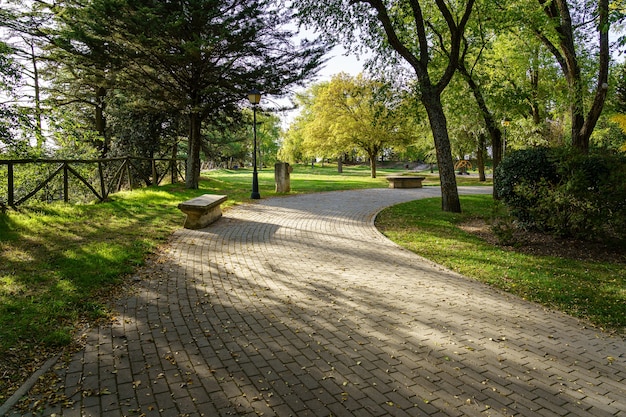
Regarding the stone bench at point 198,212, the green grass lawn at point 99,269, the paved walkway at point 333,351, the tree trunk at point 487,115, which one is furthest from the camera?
the tree trunk at point 487,115

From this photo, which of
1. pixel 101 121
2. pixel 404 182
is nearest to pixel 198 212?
pixel 404 182

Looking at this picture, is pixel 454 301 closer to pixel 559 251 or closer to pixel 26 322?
pixel 559 251

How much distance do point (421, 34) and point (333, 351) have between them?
11.0m

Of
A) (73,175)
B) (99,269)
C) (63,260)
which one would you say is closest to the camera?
(99,269)

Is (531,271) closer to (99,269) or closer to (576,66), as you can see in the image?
(99,269)

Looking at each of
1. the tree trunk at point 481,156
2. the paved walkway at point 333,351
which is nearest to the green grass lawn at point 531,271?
the paved walkway at point 333,351

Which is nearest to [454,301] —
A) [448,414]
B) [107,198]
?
[448,414]

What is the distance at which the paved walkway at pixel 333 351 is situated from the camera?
9.62 feet

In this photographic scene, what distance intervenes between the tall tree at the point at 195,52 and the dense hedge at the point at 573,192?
1103 centimetres

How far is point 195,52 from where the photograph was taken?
14023mm

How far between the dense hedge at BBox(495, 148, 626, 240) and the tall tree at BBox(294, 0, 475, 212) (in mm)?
3092

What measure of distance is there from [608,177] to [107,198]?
43.2 ft

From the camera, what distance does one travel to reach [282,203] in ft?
47.1

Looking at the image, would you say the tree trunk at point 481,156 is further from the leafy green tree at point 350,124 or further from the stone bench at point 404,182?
the stone bench at point 404,182
